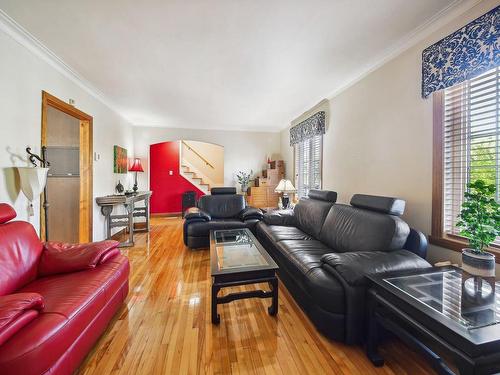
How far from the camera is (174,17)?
6.08ft

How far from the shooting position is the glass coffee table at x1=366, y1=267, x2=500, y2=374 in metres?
0.88

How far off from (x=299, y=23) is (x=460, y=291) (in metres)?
2.38

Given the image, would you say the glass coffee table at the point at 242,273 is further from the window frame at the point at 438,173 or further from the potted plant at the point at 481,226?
the window frame at the point at 438,173

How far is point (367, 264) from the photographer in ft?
5.03

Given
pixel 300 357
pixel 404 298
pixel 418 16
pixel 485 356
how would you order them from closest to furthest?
pixel 485 356 → pixel 404 298 → pixel 300 357 → pixel 418 16

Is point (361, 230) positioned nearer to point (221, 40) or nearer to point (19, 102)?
point (221, 40)

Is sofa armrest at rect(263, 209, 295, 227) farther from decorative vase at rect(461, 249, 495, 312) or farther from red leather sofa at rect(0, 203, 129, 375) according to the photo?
decorative vase at rect(461, 249, 495, 312)

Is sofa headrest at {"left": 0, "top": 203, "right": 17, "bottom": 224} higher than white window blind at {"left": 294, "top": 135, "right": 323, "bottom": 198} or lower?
lower

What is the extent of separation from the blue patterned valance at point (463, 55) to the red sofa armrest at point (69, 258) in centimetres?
335

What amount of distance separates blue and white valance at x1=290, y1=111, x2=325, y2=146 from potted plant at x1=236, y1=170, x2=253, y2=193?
1.70m

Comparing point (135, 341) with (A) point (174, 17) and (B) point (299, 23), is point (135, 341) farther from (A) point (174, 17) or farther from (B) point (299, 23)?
(B) point (299, 23)

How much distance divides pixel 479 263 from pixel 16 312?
2.44m

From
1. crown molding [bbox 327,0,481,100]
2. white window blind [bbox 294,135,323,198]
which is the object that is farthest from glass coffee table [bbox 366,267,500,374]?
white window blind [bbox 294,135,323,198]

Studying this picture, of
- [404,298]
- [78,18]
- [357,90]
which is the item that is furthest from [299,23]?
[404,298]
